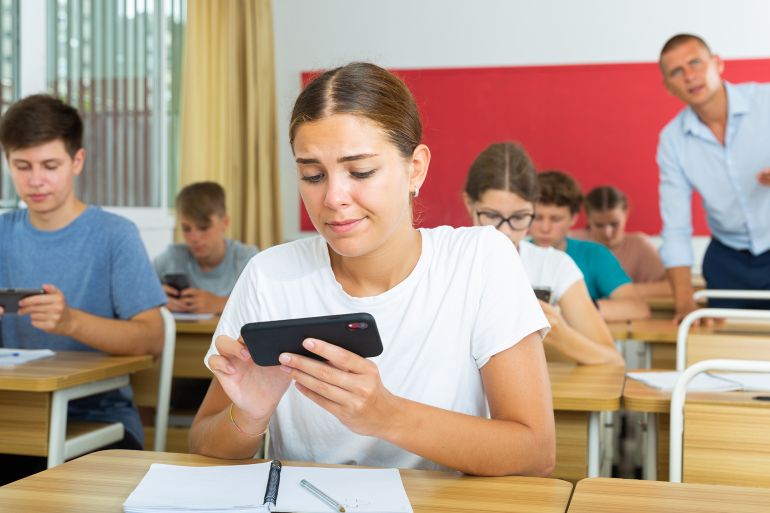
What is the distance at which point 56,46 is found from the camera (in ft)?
15.9

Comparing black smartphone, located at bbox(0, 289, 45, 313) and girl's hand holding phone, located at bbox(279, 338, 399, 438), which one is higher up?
girl's hand holding phone, located at bbox(279, 338, 399, 438)

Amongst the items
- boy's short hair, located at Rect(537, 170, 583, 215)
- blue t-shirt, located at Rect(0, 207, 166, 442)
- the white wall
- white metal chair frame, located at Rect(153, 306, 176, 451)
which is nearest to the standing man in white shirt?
boy's short hair, located at Rect(537, 170, 583, 215)

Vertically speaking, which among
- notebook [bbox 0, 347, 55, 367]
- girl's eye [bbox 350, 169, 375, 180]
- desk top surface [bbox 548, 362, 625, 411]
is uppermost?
girl's eye [bbox 350, 169, 375, 180]

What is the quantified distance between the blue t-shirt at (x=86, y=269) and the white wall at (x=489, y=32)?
10.8 feet

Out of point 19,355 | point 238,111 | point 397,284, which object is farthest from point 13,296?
point 238,111

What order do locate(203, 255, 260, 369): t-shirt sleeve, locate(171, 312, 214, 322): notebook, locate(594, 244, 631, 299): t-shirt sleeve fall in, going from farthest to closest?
locate(594, 244, 631, 299): t-shirt sleeve < locate(171, 312, 214, 322): notebook < locate(203, 255, 260, 369): t-shirt sleeve

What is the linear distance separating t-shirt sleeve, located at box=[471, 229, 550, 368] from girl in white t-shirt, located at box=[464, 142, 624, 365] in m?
1.10

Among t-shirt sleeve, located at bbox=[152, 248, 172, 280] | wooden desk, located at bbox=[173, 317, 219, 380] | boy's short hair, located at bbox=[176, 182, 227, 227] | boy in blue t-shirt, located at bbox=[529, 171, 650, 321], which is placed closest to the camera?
wooden desk, located at bbox=[173, 317, 219, 380]

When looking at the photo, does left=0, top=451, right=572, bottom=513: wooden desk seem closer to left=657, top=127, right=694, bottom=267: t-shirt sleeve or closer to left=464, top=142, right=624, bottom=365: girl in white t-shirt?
left=464, top=142, right=624, bottom=365: girl in white t-shirt

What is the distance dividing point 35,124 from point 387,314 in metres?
1.54

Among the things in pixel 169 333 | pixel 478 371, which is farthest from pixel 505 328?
pixel 169 333

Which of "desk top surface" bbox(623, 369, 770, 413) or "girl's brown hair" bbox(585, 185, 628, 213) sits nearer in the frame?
"desk top surface" bbox(623, 369, 770, 413)

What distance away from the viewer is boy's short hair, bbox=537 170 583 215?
3666mm

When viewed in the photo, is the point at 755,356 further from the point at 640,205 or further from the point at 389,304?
the point at 640,205
